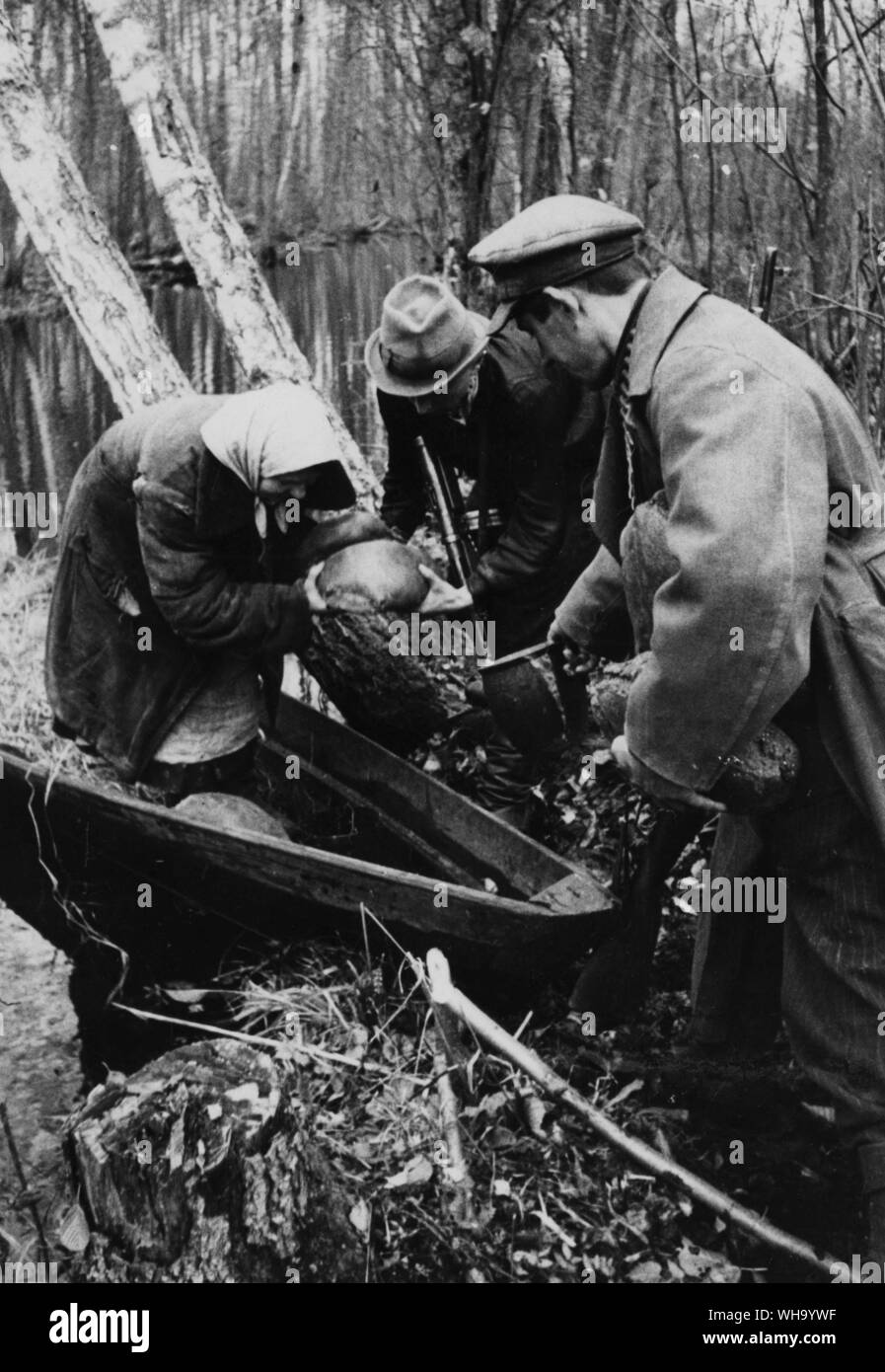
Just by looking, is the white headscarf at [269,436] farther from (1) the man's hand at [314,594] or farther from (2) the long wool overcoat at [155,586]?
(1) the man's hand at [314,594]

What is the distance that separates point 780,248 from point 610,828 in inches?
115

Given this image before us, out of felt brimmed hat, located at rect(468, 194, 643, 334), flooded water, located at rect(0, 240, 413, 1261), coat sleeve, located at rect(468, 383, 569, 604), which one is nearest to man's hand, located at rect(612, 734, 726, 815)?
felt brimmed hat, located at rect(468, 194, 643, 334)

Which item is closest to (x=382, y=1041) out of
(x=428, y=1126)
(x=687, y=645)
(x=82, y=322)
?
(x=428, y=1126)

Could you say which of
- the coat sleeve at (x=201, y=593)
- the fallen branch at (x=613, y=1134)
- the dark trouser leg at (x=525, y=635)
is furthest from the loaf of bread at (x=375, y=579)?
the fallen branch at (x=613, y=1134)

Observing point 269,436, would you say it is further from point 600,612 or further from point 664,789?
point 664,789

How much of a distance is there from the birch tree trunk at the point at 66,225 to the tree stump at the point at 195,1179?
432cm

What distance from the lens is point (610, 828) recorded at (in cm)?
476

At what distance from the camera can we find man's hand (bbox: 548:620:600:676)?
3277 mm

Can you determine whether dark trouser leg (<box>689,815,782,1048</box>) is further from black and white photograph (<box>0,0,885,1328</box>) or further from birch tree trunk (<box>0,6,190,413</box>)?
birch tree trunk (<box>0,6,190,413</box>)

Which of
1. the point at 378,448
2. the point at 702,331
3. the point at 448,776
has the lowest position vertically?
the point at 448,776

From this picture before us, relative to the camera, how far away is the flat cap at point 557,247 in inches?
98.8

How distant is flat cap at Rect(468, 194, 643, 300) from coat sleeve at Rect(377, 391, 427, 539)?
234 cm

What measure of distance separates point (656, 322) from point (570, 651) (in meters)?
1.17
